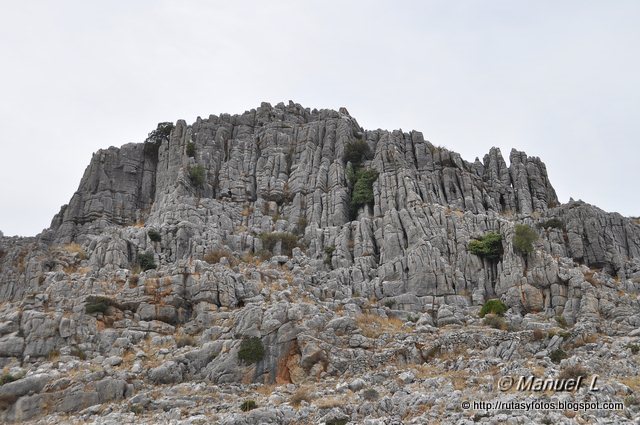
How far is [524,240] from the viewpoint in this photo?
5019 centimetres

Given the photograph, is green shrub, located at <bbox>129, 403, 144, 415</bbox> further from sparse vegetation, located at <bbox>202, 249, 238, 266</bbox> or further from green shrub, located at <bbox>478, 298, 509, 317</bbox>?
green shrub, located at <bbox>478, 298, 509, 317</bbox>

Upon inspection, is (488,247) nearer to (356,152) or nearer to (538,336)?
(538,336)

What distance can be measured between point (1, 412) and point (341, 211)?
35.1 meters

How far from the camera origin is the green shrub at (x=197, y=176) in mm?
64688

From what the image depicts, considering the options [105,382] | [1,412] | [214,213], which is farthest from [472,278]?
[1,412]

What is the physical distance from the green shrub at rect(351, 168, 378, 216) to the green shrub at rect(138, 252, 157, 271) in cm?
2081

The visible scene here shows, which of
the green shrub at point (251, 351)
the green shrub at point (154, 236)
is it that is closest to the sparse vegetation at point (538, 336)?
the green shrub at point (251, 351)

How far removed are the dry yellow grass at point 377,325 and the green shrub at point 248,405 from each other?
10.8 metres

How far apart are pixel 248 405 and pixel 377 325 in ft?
45.2

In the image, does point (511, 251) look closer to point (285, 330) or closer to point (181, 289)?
point (285, 330)

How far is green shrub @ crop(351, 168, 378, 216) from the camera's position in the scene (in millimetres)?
61281

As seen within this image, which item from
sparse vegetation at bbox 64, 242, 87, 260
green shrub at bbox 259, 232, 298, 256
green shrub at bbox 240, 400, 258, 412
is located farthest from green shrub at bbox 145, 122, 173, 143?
green shrub at bbox 240, 400, 258, 412

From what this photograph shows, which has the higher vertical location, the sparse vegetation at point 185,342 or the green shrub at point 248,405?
the sparse vegetation at point 185,342

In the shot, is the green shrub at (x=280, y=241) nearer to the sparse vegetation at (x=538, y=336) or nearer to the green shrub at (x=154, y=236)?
the green shrub at (x=154, y=236)
